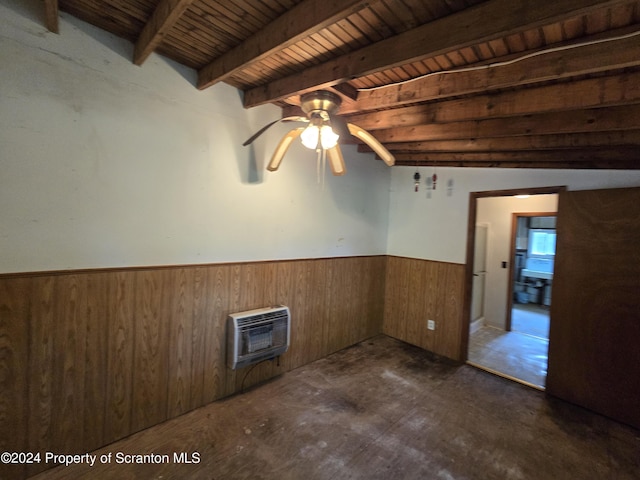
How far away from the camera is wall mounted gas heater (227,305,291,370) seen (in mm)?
2354

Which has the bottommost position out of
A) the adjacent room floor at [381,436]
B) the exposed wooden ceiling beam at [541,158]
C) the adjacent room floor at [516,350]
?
the adjacent room floor at [381,436]

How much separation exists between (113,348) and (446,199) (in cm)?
Result: 358

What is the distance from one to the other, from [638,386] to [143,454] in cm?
370

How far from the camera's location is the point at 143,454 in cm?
182

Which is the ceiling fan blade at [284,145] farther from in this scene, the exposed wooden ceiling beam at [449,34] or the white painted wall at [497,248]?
the white painted wall at [497,248]

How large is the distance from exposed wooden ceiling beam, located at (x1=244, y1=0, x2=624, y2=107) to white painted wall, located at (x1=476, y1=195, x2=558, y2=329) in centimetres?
367

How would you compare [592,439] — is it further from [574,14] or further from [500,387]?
[574,14]

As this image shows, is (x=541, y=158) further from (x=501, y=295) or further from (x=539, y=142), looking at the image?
(x=501, y=295)

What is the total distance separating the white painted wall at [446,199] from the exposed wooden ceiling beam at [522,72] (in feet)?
5.48

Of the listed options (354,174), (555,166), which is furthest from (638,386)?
(354,174)

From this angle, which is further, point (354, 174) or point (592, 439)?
point (354, 174)

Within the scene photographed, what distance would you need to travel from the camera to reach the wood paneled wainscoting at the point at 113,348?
157 cm

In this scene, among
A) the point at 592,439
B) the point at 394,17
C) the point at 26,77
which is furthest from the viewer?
the point at 592,439

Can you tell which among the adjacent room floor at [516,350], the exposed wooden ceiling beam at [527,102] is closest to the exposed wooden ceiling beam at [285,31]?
the exposed wooden ceiling beam at [527,102]
